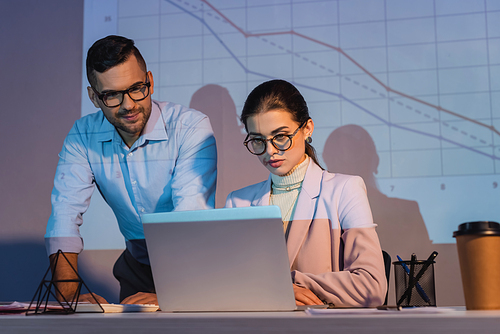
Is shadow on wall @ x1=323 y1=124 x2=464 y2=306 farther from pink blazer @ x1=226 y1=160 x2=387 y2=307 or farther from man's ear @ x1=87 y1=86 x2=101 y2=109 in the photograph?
man's ear @ x1=87 y1=86 x2=101 y2=109

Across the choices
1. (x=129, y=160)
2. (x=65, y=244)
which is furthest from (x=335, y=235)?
(x=65, y=244)

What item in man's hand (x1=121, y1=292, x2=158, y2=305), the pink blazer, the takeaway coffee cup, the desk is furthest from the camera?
the pink blazer

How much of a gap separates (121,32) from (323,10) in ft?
3.55

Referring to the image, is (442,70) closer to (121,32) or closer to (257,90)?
(257,90)

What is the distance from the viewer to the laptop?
3.19 ft

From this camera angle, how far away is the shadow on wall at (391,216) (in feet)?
6.93

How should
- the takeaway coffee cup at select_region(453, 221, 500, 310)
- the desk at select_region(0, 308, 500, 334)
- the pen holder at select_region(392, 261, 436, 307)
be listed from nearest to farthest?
1. the desk at select_region(0, 308, 500, 334)
2. the takeaway coffee cup at select_region(453, 221, 500, 310)
3. the pen holder at select_region(392, 261, 436, 307)

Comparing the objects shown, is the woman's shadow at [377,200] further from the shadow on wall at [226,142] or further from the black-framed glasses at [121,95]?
the black-framed glasses at [121,95]

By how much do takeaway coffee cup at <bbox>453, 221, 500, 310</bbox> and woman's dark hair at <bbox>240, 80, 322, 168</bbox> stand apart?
3.42 feet

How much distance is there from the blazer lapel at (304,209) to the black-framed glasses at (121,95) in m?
0.92

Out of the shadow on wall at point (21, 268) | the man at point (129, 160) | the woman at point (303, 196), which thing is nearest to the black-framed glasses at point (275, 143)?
the woman at point (303, 196)

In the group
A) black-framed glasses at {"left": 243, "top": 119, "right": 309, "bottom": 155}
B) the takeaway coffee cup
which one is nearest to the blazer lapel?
black-framed glasses at {"left": 243, "top": 119, "right": 309, "bottom": 155}

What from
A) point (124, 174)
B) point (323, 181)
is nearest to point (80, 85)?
point (124, 174)

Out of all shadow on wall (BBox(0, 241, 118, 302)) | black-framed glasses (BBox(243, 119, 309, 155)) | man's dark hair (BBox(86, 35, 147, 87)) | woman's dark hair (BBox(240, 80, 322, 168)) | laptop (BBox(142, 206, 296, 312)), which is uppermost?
man's dark hair (BBox(86, 35, 147, 87))
